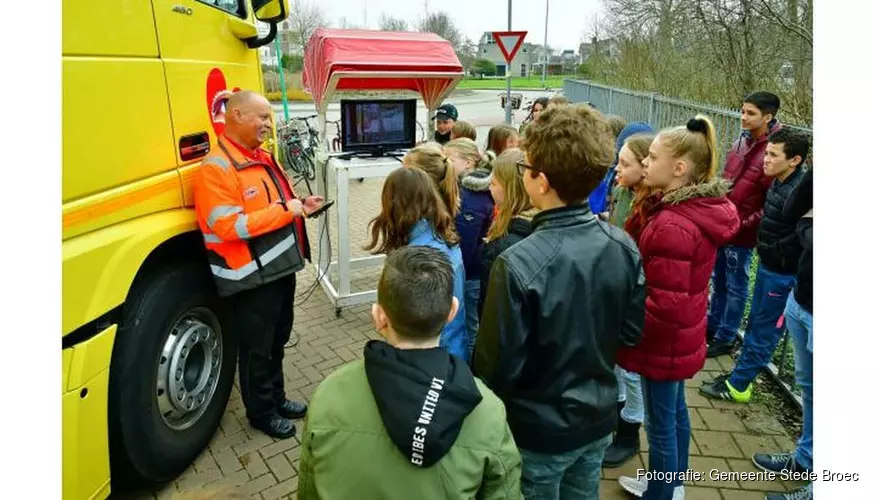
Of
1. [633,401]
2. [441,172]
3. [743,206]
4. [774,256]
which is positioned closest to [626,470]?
[633,401]

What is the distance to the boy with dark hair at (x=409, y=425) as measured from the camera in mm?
1375

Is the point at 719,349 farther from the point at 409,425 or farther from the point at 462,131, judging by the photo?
the point at 409,425

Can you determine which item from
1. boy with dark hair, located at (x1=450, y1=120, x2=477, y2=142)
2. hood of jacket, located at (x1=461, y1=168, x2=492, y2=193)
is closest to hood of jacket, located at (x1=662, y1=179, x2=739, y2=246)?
hood of jacket, located at (x1=461, y1=168, x2=492, y2=193)

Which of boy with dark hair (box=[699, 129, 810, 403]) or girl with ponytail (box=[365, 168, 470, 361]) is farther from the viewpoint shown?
boy with dark hair (box=[699, 129, 810, 403])

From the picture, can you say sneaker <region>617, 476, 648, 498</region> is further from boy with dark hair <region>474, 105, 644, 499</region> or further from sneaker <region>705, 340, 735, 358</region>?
sneaker <region>705, 340, 735, 358</region>

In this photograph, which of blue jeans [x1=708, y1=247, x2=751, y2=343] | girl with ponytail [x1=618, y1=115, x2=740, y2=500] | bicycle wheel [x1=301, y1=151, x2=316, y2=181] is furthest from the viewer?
bicycle wheel [x1=301, y1=151, x2=316, y2=181]

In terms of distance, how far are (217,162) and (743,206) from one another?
3545 mm

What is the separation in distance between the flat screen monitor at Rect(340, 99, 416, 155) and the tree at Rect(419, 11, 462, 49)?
180ft

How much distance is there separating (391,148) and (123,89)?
316 cm

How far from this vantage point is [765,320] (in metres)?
3.59

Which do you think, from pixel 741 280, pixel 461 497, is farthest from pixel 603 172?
pixel 741 280

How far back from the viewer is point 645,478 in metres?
3.04

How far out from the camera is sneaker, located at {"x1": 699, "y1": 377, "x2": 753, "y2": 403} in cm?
A: 381

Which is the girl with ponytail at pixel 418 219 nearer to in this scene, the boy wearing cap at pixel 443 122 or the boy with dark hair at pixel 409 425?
the boy with dark hair at pixel 409 425
